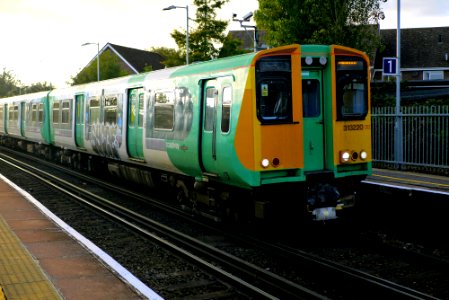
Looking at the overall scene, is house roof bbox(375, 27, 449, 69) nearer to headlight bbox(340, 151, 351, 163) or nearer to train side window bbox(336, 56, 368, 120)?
train side window bbox(336, 56, 368, 120)

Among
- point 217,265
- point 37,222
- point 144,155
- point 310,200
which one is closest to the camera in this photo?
point 217,265

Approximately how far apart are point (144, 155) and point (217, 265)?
541 cm

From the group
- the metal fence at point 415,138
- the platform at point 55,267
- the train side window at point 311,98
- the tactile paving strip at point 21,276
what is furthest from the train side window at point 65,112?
the train side window at point 311,98

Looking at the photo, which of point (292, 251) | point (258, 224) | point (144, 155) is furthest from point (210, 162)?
point (144, 155)

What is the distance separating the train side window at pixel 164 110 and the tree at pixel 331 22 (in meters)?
10.7

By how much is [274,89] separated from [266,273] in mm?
2973

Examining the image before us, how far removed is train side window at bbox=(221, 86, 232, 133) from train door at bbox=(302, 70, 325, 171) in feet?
4.02

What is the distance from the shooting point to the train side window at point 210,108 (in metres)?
10.0

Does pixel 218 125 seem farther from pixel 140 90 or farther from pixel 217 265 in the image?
pixel 140 90

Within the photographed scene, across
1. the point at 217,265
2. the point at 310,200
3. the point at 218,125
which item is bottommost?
the point at 217,265

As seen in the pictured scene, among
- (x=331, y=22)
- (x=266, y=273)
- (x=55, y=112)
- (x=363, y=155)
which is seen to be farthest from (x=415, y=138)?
(x=55, y=112)

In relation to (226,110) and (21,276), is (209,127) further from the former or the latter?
(21,276)

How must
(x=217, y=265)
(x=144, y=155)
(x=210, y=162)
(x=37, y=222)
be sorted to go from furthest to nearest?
(x=144, y=155), (x=37, y=222), (x=210, y=162), (x=217, y=265)

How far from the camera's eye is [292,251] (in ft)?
29.2
